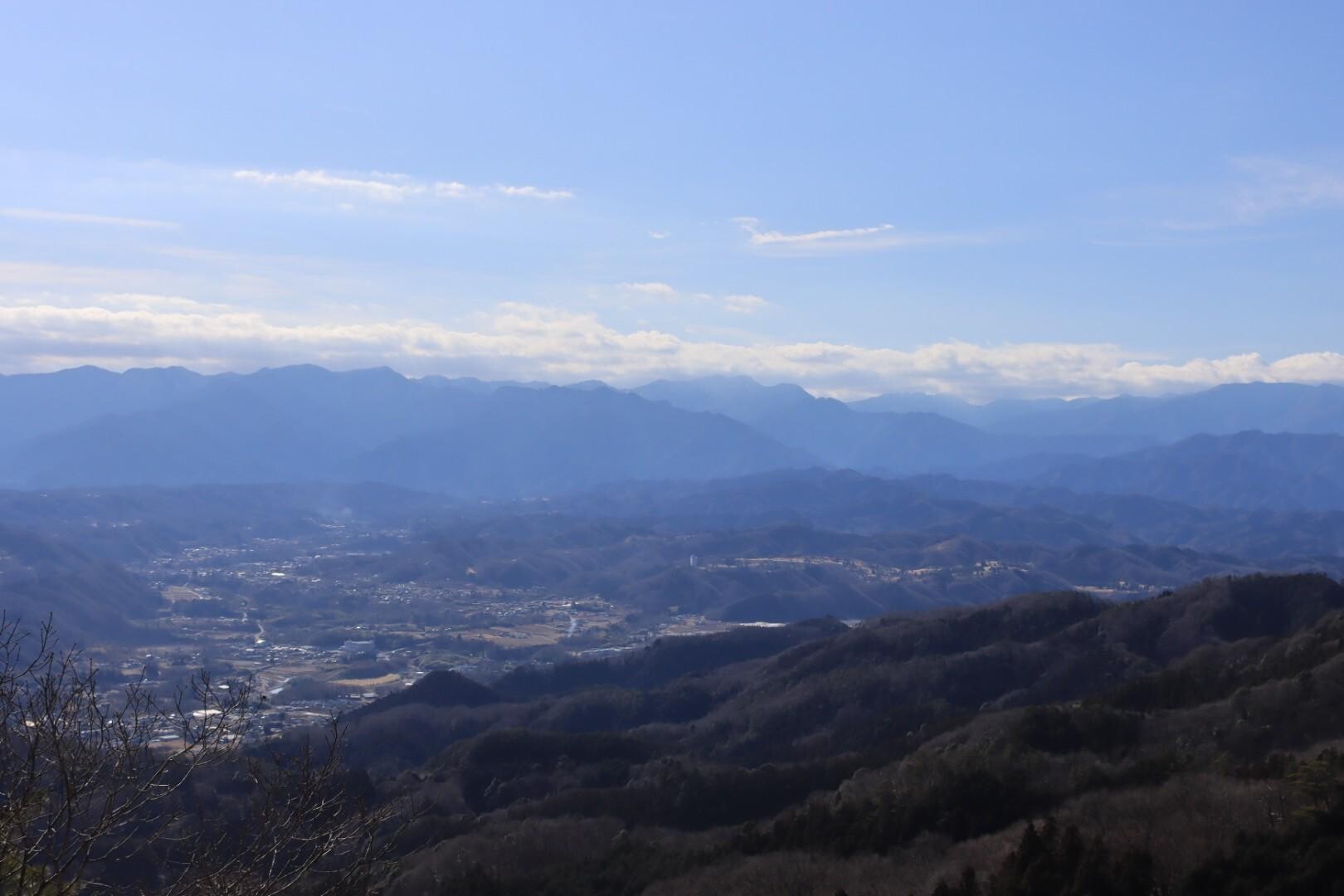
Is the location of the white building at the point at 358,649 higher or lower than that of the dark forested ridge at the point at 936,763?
lower

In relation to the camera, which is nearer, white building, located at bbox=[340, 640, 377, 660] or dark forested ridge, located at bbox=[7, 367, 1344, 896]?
dark forested ridge, located at bbox=[7, 367, 1344, 896]

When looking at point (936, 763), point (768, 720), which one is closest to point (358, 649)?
point (768, 720)

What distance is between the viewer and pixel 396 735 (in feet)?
248

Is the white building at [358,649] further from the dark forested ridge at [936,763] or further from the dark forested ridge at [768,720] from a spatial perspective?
the dark forested ridge at [936,763]

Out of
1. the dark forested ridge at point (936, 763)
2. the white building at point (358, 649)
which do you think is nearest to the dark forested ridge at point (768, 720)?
the dark forested ridge at point (936, 763)

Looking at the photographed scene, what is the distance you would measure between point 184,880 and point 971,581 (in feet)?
531

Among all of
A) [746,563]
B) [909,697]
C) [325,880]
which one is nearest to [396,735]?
[909,697]

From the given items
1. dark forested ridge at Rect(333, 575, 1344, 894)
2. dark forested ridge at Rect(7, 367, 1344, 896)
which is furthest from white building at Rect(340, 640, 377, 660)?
dark forested ridge at Rect(333, 575, 1344, 894)

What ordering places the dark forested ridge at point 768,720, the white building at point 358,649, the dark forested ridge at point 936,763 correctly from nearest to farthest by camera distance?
1. the dark forested ridge at point 936,763
2. the dark forested ridge at point 768,720
3. the white building at point 358,649

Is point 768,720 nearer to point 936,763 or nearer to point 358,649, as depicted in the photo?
point 936,763

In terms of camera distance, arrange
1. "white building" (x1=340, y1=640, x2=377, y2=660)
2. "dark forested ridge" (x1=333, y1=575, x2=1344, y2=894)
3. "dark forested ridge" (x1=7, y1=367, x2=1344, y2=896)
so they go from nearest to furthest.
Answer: "dark forested ridge" (x1=333, y1=575, x2=1344, y2=894) → "dark forested ridge" (x1=7, y1=367, x2=1344, y2=896) → "white building" (x1=340, y1=640, x2=377, y2=660)

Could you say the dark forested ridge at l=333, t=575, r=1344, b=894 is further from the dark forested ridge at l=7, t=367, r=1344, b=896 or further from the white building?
the white building

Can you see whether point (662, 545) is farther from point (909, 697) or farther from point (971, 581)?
point (909, 697)

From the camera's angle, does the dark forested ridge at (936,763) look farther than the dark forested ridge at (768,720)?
No
